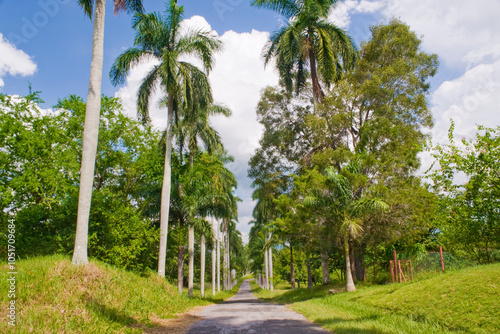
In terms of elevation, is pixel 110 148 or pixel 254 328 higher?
pixel 110 148

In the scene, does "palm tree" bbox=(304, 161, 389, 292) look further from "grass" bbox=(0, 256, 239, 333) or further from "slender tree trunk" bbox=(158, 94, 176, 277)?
"grass" bbox=(0, 256, 239, 333)

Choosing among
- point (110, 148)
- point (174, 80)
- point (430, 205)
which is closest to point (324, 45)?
point (174, 80)

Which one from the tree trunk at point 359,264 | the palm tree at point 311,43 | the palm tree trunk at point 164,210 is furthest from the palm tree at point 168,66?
the tree trunk at point 359,264

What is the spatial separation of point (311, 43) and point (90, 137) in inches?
704

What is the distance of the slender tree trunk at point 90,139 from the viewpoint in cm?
931

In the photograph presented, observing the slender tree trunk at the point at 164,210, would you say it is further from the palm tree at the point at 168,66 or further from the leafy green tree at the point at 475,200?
the leafy green tree at the point at 475,200

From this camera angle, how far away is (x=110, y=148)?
17.9 meters

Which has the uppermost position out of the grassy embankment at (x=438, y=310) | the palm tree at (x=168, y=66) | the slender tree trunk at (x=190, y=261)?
the palm tree at (x=168, y=66)

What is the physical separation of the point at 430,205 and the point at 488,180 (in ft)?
25.9

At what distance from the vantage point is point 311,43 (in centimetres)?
2302

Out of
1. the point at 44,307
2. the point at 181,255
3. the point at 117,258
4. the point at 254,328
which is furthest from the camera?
the point at 181,255

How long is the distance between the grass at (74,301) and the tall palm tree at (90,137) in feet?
2.31

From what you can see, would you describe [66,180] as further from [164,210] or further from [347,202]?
[347,202]

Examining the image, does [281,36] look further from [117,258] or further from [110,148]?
[117,258]
